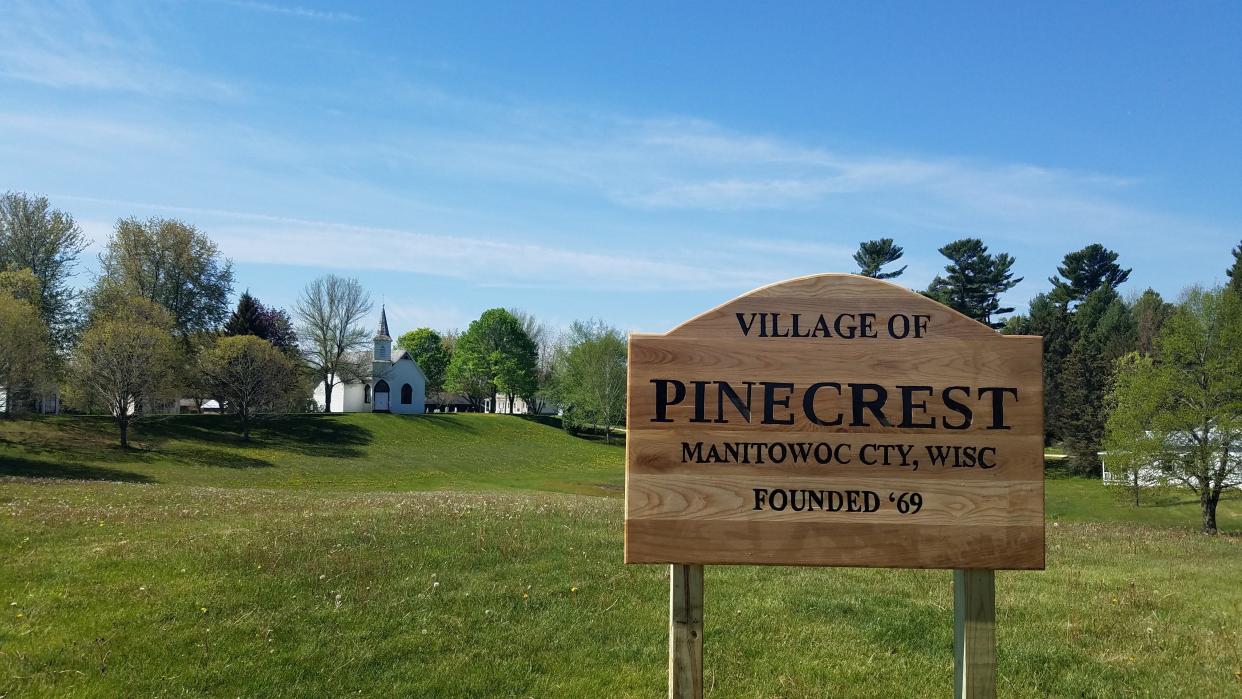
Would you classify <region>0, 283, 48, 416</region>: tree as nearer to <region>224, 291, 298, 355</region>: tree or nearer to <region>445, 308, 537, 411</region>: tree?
<region>224, 291, 298, 355</region>: tree

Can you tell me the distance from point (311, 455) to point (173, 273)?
2377 cm

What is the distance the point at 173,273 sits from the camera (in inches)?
2537

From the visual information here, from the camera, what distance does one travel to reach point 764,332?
419cm

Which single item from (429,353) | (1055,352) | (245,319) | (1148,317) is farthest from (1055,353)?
(429,353)

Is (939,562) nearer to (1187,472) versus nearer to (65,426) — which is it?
(1187,472)

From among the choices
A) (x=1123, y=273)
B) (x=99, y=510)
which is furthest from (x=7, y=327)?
(x=1123, y=273)

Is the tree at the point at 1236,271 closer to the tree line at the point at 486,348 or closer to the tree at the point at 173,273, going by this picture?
the tree line at the point at 486,348

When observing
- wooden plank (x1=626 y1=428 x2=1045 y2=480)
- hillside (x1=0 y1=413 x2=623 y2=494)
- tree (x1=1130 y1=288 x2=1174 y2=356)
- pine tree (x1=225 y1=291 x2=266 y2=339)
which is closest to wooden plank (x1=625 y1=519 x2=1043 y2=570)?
wooden plank (x1=626 y1=428 x2=1045 y2=480)

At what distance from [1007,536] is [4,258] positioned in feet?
223

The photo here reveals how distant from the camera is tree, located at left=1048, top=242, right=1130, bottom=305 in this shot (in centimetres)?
8831

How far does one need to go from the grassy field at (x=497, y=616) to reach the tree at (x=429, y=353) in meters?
110

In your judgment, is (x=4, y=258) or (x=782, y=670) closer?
(x=782, y=670)

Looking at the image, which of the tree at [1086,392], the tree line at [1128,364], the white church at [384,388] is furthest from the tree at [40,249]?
the tree at [1086,392]

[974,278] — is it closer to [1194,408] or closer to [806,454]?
[1194,408]
